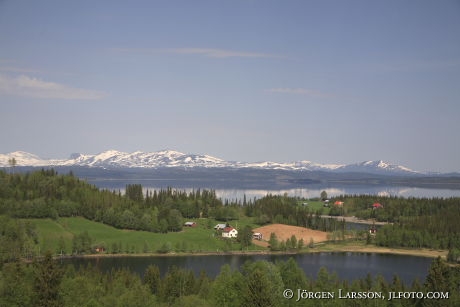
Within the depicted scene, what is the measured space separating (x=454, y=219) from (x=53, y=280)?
71.2m

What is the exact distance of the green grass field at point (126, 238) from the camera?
70.6 m

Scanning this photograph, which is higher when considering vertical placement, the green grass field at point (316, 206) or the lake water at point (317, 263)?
the green grass field at point (316, 206)

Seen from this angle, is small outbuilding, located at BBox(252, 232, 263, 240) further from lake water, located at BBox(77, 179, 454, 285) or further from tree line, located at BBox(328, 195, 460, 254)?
tree line, located at BBox(328, 195, 460, 254)

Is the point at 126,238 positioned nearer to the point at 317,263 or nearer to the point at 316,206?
the point at 317,263

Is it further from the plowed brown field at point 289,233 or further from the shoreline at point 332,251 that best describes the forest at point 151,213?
the plowed brown field at point 289,233

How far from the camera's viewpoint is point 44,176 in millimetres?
95375

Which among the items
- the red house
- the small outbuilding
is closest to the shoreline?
the small outbuilding

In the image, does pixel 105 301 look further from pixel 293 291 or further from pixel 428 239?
pixel 428 239

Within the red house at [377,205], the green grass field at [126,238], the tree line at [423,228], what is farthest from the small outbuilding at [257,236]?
the red house at [377,205]

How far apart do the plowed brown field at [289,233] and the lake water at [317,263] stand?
9.73 metres

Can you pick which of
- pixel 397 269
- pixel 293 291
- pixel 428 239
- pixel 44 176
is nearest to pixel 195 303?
pixel 293 291

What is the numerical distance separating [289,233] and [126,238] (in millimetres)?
27325

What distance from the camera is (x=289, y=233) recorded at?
8656cm

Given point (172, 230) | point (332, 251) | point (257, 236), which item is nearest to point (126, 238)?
point (172, 230)
